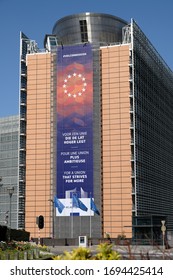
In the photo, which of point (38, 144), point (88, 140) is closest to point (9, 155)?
point (38, 144)

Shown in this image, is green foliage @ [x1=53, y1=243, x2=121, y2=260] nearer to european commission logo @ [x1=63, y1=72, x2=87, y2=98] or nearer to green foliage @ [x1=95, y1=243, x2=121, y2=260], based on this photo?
green foliage @ [x1=95, y1=243, x2=121, y2=260]

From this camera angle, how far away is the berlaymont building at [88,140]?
325ft

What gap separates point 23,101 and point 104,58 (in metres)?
20.6

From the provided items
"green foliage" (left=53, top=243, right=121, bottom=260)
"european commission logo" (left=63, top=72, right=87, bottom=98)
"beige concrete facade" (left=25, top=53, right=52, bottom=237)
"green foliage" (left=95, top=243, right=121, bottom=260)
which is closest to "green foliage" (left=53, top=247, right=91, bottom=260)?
"green foliage" (left=53, top=243, right=121, bottom=260)

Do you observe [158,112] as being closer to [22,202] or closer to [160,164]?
[160,164]

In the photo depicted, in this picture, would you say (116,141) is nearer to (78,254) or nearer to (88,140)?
(88,140)

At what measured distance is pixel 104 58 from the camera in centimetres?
10438

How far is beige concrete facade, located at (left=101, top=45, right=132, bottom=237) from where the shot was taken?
9806 cm

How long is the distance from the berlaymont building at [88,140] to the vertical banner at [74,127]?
0.68 ft

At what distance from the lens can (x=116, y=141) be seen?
329ft

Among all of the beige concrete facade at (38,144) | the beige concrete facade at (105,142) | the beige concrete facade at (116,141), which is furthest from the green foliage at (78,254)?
the beige concrete facade at (38,144)

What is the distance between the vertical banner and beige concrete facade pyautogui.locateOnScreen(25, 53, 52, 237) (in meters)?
3.02
